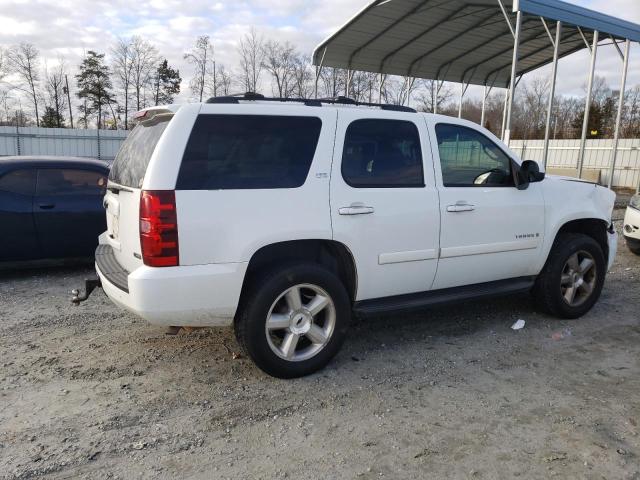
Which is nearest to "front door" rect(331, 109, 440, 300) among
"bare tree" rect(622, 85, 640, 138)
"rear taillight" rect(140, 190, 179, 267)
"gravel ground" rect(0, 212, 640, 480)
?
"gravel ground" rect(0, 212, 640, 480)

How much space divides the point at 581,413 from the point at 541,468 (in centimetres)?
77

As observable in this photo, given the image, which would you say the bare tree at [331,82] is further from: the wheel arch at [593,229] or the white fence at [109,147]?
the wheel arch at [593,229]

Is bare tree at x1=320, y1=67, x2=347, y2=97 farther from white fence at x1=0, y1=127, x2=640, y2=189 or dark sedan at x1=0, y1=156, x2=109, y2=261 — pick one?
dark sedan at x1=0, y1=156, x2=109, y2=261

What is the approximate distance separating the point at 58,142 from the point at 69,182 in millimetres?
23879

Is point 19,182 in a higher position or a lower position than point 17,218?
higher

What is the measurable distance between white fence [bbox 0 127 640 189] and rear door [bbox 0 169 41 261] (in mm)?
22358

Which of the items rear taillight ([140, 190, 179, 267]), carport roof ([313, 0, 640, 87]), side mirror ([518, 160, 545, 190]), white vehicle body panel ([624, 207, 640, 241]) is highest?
carport roof ([313, 0, 640, 87])

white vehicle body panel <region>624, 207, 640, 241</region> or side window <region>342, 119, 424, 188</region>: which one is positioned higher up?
side window <region>342, 119, 424, 188</region>

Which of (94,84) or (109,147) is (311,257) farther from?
(94,84)

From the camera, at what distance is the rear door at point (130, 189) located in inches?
132

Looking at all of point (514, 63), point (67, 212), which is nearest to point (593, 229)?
point (67, 212)

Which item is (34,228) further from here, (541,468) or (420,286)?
(541,468)

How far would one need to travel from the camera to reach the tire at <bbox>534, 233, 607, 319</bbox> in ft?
16.3

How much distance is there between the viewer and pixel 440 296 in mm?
4312
